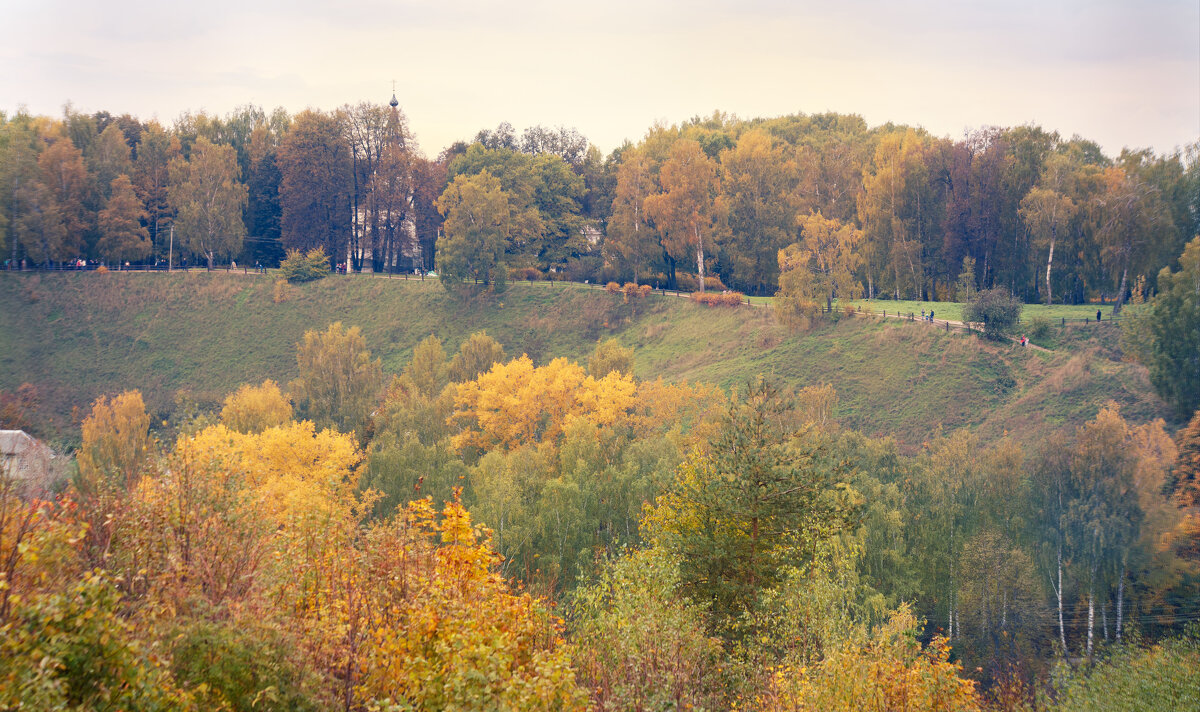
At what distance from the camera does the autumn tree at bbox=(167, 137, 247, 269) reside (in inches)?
3273

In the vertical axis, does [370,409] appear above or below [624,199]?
below

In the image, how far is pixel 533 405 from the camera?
45906mm

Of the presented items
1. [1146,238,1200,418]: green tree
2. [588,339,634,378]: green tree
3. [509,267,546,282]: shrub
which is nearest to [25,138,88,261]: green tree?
[509,267,546,282]: shrub

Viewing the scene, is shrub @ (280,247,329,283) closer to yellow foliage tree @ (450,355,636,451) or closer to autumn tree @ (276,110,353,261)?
autumn tree @ (276,110,353,261)

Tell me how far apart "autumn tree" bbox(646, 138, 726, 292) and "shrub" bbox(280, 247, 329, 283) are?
115 feet

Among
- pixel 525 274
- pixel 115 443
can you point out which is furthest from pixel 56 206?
pixel 115 443

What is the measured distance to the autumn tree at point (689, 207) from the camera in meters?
73.4

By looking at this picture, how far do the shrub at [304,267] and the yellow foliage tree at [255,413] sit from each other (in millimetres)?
36982

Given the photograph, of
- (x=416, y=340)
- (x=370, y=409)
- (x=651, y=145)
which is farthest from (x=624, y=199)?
(x=370, y=409)

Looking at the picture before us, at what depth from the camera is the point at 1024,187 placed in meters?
63.2

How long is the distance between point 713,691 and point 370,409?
3796cm

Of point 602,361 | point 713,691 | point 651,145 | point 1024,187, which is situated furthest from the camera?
point 651,145

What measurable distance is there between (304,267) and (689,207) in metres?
40.2

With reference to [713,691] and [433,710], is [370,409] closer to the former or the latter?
[713,691]
